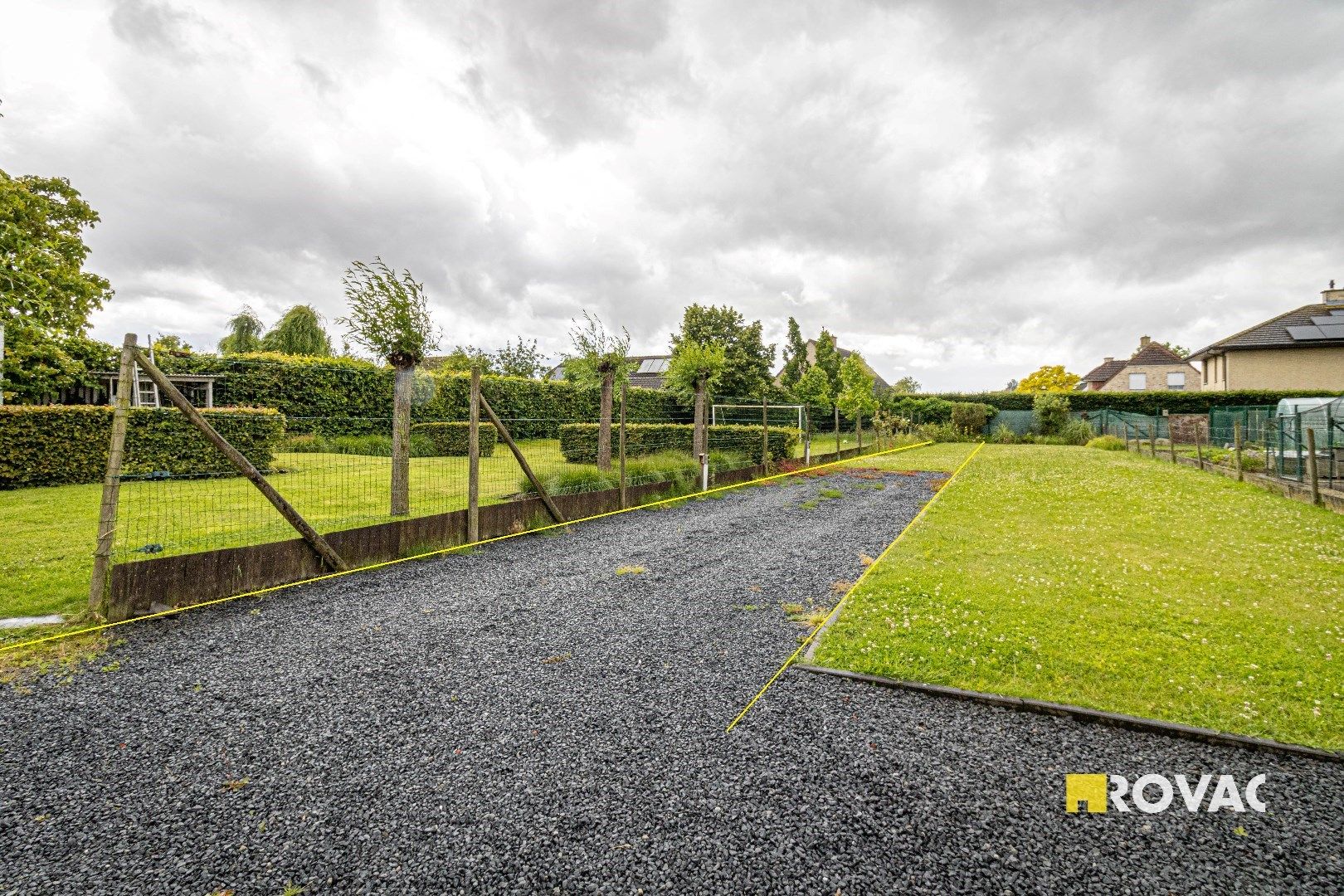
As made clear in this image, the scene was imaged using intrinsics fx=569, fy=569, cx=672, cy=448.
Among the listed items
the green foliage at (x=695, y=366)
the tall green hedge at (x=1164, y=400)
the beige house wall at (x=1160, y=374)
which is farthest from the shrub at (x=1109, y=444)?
the beige house wall at (x=1160, y=374)

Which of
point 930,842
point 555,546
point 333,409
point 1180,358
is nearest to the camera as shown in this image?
point 930,842

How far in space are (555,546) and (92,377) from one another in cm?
1389

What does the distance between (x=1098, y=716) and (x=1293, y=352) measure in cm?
4230

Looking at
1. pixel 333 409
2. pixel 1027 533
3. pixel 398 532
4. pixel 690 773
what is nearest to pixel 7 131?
pixel 333 409

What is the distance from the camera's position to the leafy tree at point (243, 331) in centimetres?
3253

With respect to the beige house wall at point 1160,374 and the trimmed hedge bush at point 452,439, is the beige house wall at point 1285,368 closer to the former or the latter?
the beige house wall at point 1160,374

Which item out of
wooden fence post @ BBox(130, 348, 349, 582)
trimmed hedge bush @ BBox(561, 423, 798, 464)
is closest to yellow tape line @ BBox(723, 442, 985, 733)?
wooden fence post @ BBox(130, 348, 349, 582)

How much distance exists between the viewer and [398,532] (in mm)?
6602

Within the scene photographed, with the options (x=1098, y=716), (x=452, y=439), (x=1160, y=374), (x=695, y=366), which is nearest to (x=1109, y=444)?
(x=695, y=366)

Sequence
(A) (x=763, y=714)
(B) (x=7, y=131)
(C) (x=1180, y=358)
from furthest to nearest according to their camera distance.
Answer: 1. (C) (x=1180, y=358)
2. (B) (x=7, y=131)
3. (A) (x=763, y=714)

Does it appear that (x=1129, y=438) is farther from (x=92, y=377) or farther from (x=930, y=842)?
(x=92, y=377)

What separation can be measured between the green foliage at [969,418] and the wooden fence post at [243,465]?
3472cm

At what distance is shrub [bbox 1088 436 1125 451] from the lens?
24359 millimetres

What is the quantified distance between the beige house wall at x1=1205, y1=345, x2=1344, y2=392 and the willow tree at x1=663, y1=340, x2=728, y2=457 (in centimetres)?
3433
